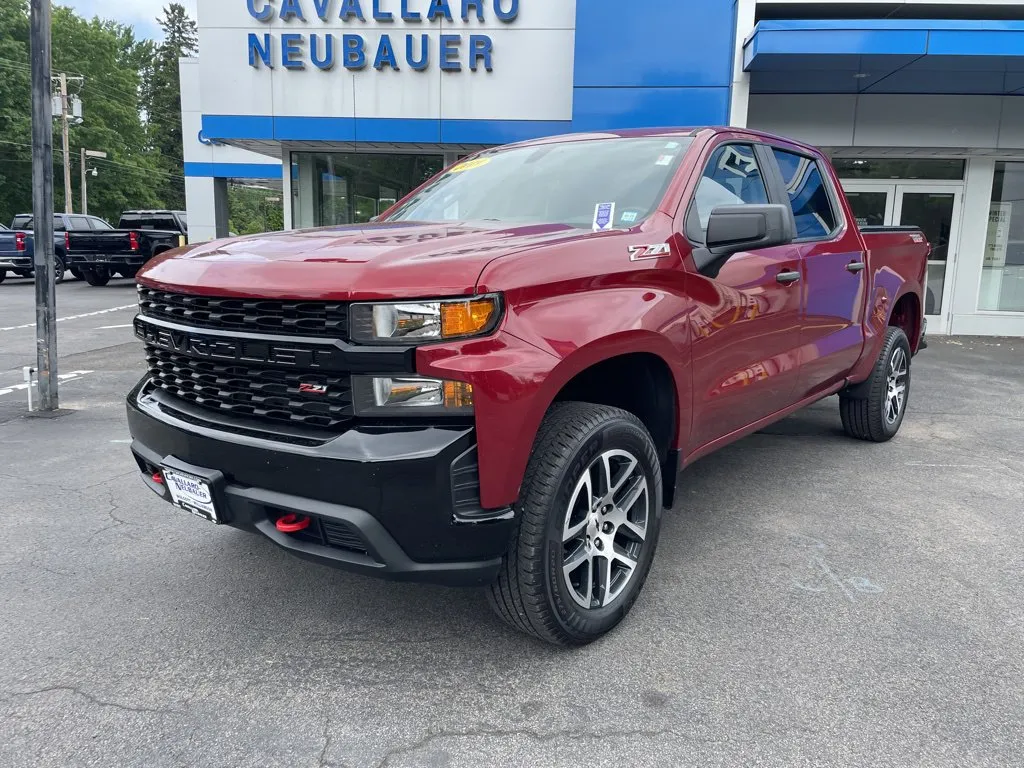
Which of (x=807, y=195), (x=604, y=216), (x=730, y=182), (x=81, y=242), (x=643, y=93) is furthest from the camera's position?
(x=81, y=242)

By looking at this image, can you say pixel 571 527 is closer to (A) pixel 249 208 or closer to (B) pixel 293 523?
(B) pixel 293 523

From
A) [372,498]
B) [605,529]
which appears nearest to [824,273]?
[605,529]

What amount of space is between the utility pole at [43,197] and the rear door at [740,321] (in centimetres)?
519

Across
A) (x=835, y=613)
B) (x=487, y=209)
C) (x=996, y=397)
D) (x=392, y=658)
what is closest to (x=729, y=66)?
(x=996, y=397)

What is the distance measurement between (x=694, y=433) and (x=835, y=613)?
0.88m

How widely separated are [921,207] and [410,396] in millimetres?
11787

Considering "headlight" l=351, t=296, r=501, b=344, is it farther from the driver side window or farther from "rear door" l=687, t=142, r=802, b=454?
the driver side window

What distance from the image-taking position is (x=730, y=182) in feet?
12.0

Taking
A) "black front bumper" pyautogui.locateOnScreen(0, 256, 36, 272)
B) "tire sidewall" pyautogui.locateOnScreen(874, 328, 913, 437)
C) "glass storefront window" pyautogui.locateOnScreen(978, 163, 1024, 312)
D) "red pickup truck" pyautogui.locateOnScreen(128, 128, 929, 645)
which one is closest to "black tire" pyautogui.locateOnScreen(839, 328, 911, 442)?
"tire sidewall" pyautogui.locateOnScreen(874, 328, 913, 437)

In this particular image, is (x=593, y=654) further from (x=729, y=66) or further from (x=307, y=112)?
(x=307, y=112)

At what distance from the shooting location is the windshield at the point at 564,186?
3260 millimetres

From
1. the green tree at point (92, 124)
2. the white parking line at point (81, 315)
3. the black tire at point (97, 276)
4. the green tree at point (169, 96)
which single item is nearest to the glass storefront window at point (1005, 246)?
the white parking line at point (81, 315)

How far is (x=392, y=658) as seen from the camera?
2.74m

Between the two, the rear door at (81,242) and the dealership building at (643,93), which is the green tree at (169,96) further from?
the dealership building at (643,93)
